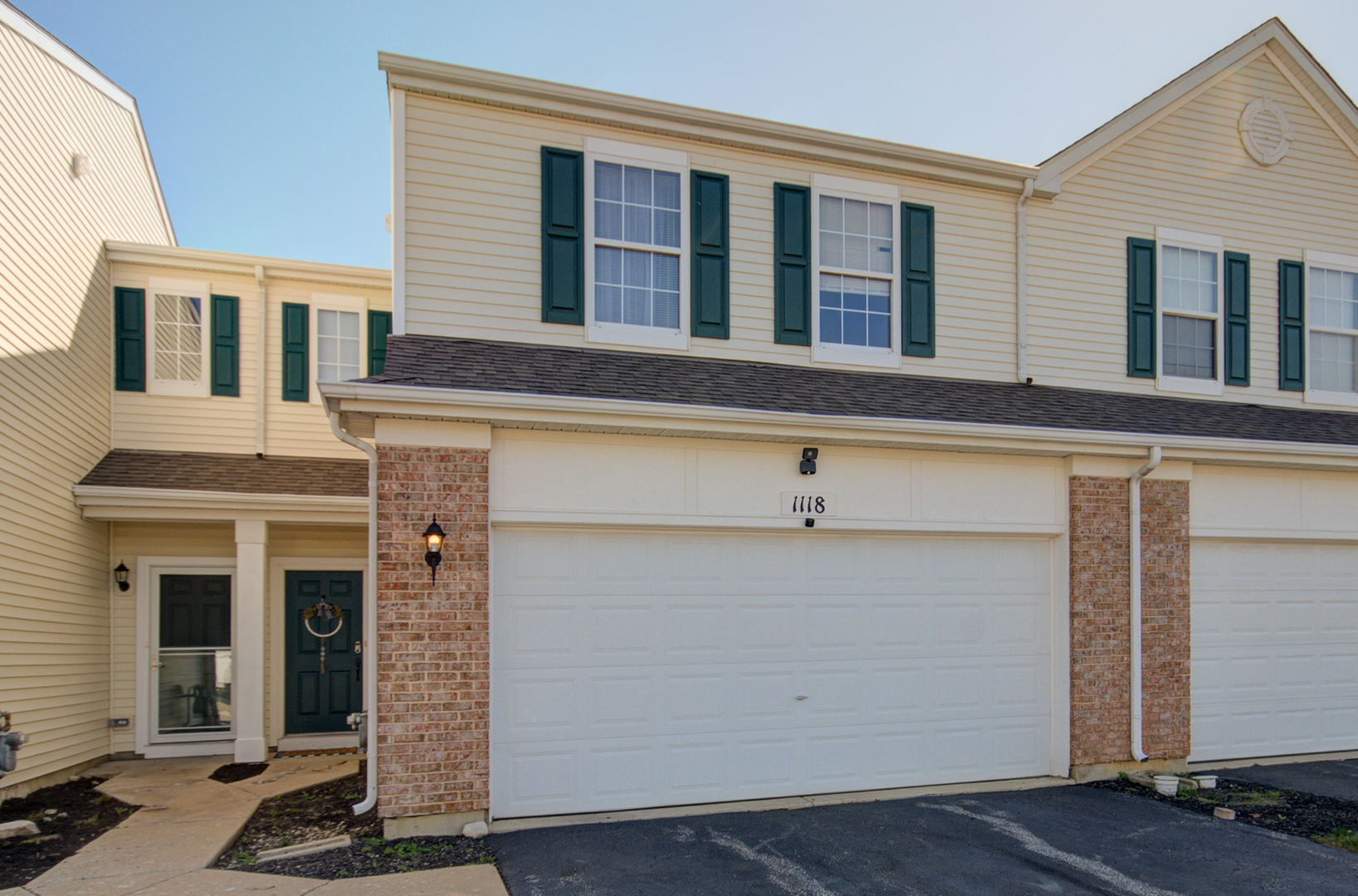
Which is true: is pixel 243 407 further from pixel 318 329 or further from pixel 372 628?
pixel 372 628

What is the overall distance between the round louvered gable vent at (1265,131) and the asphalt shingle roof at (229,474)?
35.8 ft

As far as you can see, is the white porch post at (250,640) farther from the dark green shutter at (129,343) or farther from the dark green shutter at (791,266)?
the dark green shutter at (791,266)

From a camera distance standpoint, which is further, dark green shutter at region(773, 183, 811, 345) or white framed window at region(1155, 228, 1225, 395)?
white framed window at region(1155, 228, 1225, 395)

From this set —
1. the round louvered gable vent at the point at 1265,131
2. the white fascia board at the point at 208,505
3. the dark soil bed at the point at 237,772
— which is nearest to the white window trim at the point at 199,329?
the white fascia board at the point at 208,505

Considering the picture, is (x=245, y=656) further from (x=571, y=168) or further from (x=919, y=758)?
(x=919, y=758)

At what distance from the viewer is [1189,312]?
30.1 ft

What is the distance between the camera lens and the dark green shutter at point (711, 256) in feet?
24.9

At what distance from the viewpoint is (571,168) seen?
7.32 m

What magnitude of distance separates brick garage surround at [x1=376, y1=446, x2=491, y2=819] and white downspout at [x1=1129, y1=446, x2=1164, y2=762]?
594 centimetres

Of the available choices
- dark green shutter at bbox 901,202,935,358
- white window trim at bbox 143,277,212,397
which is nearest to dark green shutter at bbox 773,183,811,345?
dark green shutter at bbox 901,202,935,358

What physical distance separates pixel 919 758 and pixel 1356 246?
8444 millimetres

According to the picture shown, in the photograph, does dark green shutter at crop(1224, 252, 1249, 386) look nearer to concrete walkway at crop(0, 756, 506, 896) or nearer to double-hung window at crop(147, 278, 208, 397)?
concrete walkway at crop(0, 756, 506, 896)

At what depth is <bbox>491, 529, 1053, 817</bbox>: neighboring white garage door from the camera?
6434 millimetres

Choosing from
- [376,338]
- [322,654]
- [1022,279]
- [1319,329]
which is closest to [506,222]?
[376,338]
